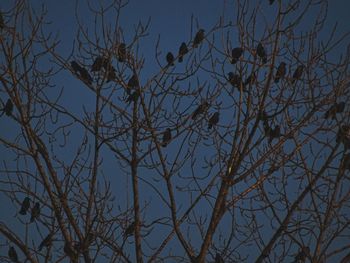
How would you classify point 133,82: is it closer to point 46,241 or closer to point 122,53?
point 122,53

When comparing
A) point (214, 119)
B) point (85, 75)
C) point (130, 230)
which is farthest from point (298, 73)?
point (130, 230)

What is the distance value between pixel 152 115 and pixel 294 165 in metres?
1.48

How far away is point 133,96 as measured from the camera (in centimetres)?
548

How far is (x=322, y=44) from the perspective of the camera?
5477 millimetres

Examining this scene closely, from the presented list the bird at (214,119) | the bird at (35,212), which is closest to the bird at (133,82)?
the bird at (214,119)

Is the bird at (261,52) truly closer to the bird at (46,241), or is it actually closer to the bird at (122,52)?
the bird at (122,52)

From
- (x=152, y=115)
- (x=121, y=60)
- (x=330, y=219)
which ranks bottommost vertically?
(x=330, y=219)

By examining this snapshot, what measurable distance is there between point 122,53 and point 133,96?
435mm

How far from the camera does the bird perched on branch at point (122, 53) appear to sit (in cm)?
550

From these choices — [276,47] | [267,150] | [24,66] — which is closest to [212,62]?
[276,47]

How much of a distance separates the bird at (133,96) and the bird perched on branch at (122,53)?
347mm

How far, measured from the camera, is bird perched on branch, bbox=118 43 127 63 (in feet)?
18.0

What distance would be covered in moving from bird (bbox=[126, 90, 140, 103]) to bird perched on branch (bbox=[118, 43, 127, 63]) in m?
0.35

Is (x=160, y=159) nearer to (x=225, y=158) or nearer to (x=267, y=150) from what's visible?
(x=225, y=158)
